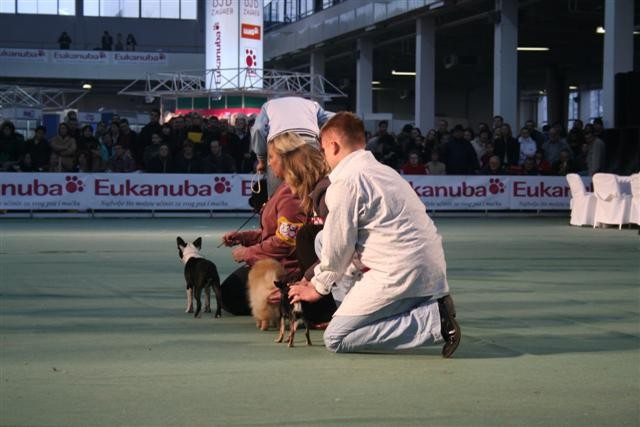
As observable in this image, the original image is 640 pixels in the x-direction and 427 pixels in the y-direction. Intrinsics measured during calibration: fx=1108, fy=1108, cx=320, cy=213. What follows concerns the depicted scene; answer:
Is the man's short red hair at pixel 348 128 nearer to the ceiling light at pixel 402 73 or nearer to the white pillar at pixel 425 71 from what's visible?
the white pillar at pixel 425 71

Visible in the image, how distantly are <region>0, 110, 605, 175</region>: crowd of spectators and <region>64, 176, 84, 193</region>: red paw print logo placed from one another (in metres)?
0.28

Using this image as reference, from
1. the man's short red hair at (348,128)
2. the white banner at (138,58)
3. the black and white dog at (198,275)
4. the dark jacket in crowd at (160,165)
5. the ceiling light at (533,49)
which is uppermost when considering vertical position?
the white banner at (138,58)

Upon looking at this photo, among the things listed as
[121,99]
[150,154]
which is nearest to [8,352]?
[150,154]

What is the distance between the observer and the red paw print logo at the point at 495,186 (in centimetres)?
2195

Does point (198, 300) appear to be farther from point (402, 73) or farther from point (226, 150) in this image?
point (402, 73)

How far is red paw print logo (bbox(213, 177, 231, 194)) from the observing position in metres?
20.9

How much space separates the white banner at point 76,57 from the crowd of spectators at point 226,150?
29.8 metres

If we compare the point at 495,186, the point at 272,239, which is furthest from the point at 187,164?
the point at 272,239

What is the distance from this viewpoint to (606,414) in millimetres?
4609

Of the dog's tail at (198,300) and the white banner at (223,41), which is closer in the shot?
the dog's tail at (198,300)

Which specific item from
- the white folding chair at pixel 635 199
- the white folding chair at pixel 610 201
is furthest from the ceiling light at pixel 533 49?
the white folding chair at pixel 635 199

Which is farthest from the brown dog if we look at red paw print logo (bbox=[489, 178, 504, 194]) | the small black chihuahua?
red paw print logo (bbox=[489, 178, 504, 194])

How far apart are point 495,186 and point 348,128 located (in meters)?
16.4

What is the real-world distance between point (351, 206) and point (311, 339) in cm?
122
